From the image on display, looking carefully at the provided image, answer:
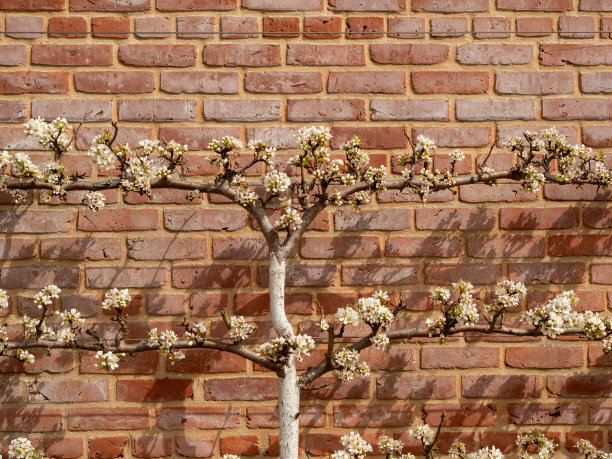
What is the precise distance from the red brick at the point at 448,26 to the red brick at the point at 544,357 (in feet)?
3.06

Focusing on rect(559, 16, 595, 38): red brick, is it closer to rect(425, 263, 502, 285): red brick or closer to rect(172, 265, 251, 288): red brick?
rect(425, 263, 502, 285): red brick

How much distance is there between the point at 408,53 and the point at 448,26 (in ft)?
0.47

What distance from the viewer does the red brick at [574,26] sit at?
181cm

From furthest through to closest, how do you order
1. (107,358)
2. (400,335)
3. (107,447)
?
(107,447), (400,335), (107,358)

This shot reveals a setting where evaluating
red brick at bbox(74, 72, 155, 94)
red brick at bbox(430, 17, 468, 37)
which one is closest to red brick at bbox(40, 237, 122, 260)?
red brick at bbox(74, 72, 155, 94)

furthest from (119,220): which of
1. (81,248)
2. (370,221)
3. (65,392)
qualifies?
(370,221)

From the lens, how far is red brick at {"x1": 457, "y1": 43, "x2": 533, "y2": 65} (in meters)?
1.80

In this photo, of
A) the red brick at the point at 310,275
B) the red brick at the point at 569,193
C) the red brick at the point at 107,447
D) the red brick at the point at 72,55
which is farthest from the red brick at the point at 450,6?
the red brick at the point at 107,447

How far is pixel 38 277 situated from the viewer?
1746 mm

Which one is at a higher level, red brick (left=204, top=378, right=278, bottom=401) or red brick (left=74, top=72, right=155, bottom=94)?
red brick (left=74, top=72, right=155, bottom=94)

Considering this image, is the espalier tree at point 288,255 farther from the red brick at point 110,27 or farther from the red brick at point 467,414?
the red brick at point 110,27

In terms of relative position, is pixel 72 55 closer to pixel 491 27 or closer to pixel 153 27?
pixel 153 27

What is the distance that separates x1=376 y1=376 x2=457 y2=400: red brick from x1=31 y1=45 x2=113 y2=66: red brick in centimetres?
122

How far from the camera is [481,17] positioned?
1799 mm
